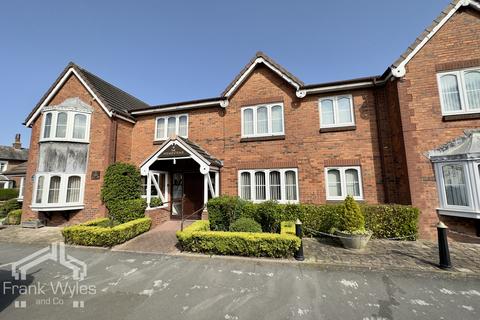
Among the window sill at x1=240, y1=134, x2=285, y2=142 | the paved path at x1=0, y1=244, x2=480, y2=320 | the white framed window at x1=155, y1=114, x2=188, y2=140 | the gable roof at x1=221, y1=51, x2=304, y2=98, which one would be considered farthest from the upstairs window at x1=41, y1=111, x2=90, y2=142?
the window sill at x1=240, y1=134, x2=285, y2=142

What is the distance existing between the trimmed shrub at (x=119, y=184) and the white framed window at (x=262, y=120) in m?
6.99

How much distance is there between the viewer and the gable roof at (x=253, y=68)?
10680 millimetres

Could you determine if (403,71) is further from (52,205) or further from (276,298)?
(52,205)

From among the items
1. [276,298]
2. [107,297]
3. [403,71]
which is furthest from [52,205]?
[403,71]

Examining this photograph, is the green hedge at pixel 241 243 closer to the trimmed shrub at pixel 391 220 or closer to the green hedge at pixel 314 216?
the green hedge at pixel 314 216

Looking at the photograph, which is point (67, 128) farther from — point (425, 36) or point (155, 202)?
point (425, 36)

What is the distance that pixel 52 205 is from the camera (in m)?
11.0

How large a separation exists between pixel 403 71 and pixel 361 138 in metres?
3.14

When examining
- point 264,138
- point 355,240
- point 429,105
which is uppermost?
point 429,105

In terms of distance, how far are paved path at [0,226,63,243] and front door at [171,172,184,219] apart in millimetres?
5271

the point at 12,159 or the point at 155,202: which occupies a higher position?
the point at 12,159

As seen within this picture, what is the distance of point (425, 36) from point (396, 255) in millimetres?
8957

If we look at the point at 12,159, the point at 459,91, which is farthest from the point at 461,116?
the point at 12,159

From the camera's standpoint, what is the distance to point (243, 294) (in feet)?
15.3
